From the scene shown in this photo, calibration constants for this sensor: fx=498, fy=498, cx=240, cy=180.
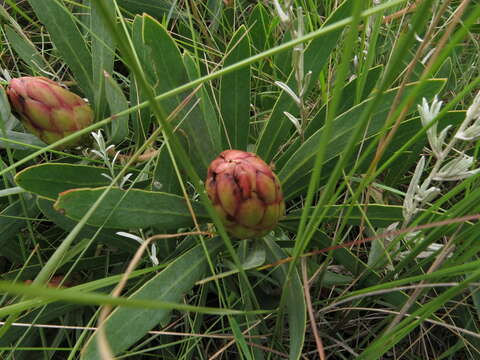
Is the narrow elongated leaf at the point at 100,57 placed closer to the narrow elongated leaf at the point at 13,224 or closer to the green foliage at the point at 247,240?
the green foliage at the point at 247,240

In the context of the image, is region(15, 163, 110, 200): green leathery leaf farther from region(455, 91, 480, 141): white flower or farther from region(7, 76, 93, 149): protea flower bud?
region(455, 91, 480, 141): white flower

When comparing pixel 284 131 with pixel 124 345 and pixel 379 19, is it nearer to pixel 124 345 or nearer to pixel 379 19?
pixel 379 19

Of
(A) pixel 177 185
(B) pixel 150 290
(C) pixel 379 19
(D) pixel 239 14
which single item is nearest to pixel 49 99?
(A) pixel 177 185

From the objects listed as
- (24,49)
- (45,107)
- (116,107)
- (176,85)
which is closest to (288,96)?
(176,85)

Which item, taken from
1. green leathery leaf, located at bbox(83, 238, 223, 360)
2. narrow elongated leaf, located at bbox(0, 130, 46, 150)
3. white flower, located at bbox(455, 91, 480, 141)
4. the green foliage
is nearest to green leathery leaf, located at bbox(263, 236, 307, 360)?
the green foliage

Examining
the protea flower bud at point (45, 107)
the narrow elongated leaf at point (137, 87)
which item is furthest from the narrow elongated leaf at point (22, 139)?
the narrow elongated leaf at point (137, 87)

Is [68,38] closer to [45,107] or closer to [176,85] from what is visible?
[45,107]
